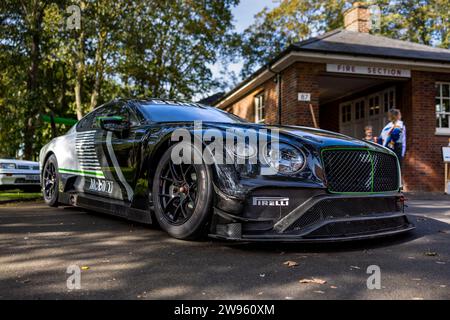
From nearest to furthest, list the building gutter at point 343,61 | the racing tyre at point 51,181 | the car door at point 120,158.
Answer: the car door at point 120,158
the racing tyre at point 51,181
the building gutter at point 343,61

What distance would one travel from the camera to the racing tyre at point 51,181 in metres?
6.09

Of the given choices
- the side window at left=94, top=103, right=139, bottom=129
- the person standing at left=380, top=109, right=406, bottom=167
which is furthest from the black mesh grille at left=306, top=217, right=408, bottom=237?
the person standing at left=380, top=109, right=406, bottom=167

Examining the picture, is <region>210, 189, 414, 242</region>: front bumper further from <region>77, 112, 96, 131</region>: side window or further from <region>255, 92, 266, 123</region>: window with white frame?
<region>255, 92, 266, 123</region>: window with white frame

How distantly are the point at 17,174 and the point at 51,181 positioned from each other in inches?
163

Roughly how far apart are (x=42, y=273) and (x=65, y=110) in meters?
25.0

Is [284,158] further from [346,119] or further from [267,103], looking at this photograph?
[346,119]

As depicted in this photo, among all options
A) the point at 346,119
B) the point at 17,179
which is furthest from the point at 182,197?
the point at 346,119

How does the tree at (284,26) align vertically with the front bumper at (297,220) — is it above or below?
above

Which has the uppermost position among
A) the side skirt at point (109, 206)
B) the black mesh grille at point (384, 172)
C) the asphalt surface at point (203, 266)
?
the black mesh grille at point (384, 172)

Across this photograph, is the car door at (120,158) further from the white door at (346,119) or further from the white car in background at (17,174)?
the white door at (346,119)

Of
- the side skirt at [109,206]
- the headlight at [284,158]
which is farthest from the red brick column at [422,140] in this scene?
the headlight at [284,158]
